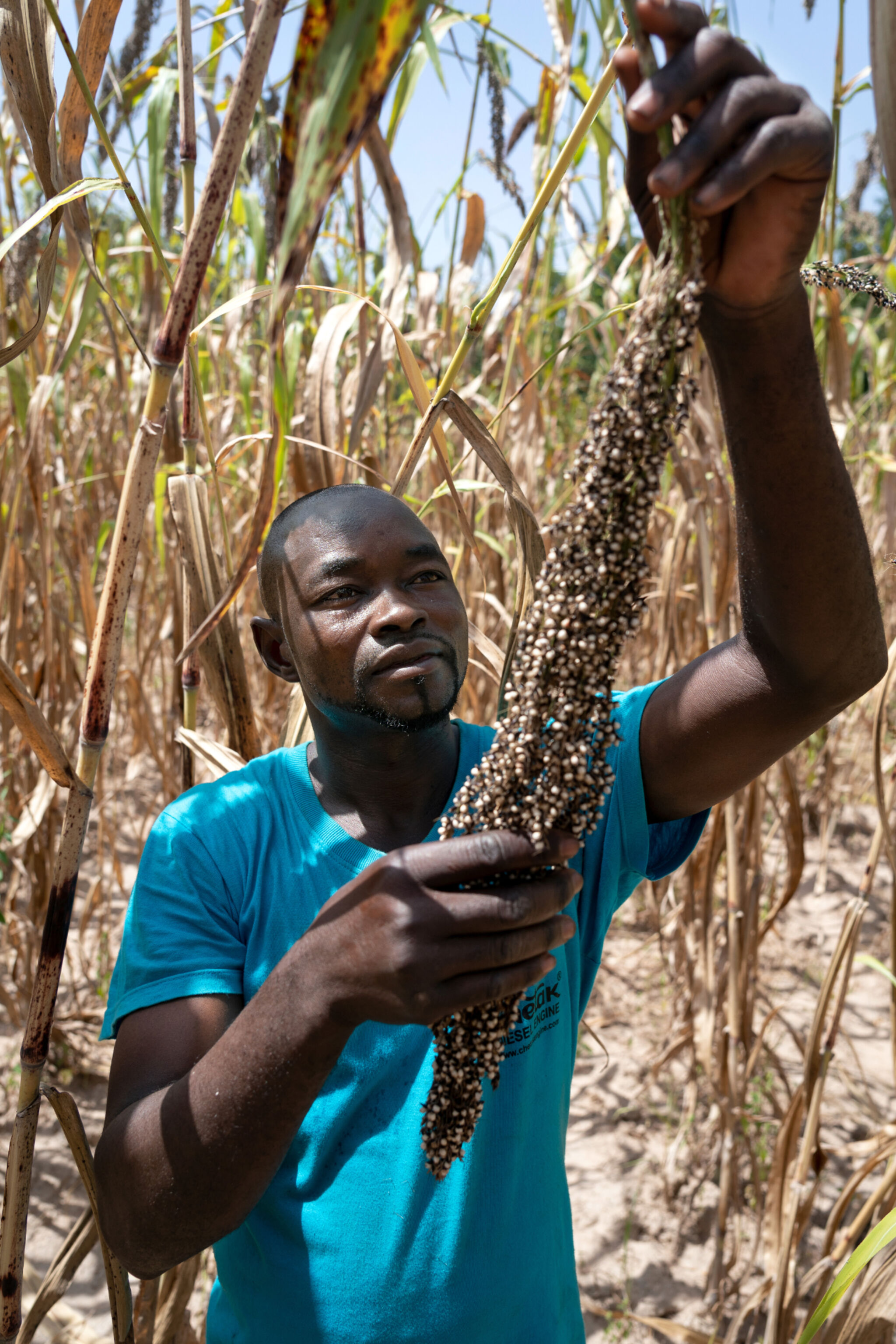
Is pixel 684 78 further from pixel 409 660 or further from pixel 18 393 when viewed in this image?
pixel 18 393

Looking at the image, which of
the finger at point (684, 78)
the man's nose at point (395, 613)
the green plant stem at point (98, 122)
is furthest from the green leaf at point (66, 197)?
the finger at point (684, 78)

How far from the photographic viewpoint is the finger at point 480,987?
0.77 m

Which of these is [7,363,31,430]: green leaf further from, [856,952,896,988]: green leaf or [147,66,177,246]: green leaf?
[856,952,896,988]: green leaf

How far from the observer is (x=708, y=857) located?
222 cm

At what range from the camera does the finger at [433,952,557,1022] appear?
0.77 m

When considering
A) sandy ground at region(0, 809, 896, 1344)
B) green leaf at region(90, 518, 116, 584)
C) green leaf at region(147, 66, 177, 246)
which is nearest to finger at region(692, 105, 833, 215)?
green leaf at region(147, 66, 177, 246)

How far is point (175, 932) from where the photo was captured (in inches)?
46.7

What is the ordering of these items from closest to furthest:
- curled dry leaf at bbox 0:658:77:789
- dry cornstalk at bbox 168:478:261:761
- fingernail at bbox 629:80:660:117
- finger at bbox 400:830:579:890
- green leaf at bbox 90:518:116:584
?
fingernail at bbox 629:80:660:117 < finger at bbox 400:830:579:890 < curled dry leaf at bbox 0:658:77:789 < dry cornstalk at bbox 168:478:261:761 < green leaf at bbox 90:518:116:584

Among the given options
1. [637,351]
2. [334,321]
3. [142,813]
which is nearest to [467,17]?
[334,321]

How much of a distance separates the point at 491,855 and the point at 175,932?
0.61m

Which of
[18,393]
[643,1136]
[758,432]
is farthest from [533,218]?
[643,1136]

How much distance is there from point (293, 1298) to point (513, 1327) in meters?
0.30

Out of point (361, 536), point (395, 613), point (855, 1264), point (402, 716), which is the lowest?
point (855, 1264)

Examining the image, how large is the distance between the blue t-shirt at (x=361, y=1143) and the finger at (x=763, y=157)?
2.58 ft
